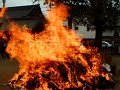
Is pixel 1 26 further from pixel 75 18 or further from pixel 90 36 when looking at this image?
pixel 90 36

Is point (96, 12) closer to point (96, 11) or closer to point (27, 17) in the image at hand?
point (96, 11)

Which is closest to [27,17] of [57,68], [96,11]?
[96,11]

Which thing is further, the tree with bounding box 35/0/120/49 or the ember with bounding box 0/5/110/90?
the tree with bounding box 35/0/120/49

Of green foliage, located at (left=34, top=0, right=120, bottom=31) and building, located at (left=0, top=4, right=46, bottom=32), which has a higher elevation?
green foliage, located at (left=34, top=0, right=120, bottom=31)

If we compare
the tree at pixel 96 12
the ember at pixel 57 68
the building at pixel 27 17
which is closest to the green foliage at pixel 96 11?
the tree at pixel 96 12

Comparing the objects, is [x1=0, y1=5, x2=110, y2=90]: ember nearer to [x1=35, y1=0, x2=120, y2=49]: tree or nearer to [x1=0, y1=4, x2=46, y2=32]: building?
[x1=35, y1=0, x2=120, y2=49]: tree

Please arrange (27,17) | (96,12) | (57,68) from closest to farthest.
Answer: (57,68), (96,12), (27,17)

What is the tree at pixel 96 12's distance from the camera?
71.4 ft

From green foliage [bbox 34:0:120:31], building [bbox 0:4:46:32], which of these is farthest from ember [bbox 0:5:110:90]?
building [bbox 0:4:46:32]

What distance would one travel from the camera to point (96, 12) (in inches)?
859

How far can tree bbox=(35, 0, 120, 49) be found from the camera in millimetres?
21766

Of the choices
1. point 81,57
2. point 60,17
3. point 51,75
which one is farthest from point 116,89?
point 60,17

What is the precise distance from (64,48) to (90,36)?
38852 mm

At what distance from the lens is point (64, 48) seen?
13852mm
